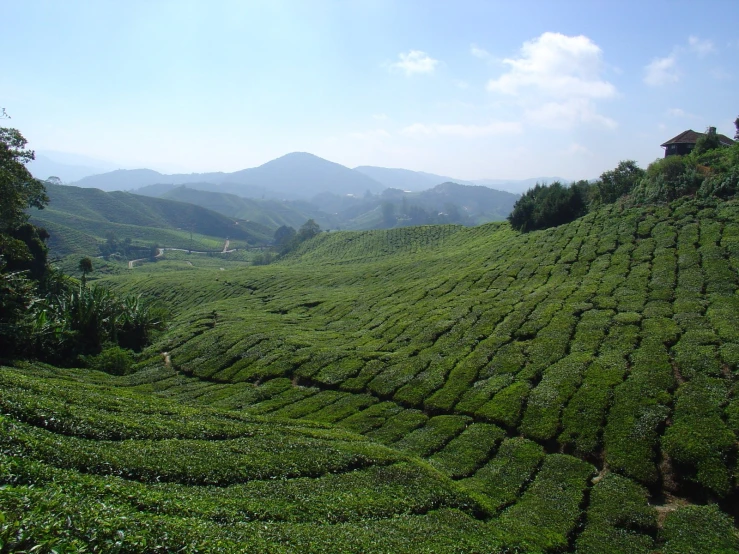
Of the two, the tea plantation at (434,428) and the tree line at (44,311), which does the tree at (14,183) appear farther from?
the tea plantation at (434,428)

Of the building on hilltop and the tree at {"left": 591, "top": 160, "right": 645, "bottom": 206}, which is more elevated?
the building on hilltop

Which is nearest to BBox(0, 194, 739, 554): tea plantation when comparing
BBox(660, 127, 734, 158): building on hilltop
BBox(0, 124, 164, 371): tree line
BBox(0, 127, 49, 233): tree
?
BBox(0, 124, 164, 371): tree line

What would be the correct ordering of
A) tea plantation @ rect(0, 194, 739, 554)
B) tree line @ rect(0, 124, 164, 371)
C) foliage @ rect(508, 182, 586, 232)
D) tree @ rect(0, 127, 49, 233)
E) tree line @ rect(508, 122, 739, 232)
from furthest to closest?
foliage @ rect(508, 182, 586, 232) < tree line @ rect(508, 122, 739, 232) < tree @ rect(0, 127, 49, 233) < tree line @ rect(0, 124, 164, 371) < tea plantation @ rect(0, 194, 739, 554)

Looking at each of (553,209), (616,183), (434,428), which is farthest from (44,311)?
(616,183)

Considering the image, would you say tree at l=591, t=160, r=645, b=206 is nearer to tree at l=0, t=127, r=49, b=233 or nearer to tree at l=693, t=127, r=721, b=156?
tree at l=693, t=127, r=721, b=156

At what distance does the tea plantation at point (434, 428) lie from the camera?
10.5m

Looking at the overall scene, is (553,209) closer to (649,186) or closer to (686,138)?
(649,186)

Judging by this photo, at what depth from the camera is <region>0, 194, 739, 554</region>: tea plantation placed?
10.5 metres

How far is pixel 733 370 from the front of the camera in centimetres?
1927

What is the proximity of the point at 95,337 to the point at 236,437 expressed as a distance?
25604mm

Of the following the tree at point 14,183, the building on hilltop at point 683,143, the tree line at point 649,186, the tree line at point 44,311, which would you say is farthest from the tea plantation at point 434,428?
the building on hilltop at point 683,143

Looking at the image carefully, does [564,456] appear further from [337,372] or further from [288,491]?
[337,372]

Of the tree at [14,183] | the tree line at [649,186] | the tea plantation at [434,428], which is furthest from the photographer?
the tree line at [649,186]

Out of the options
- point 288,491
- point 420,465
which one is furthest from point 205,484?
point 420,465
